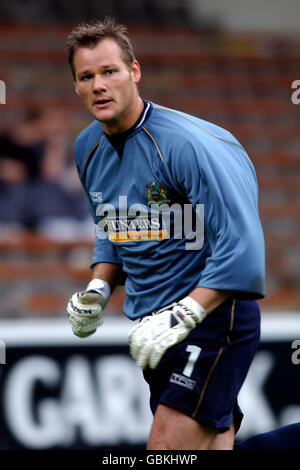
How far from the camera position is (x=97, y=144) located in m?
3.04

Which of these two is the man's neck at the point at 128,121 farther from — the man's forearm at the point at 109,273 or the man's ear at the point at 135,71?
the man's forearm at the point at 109,273

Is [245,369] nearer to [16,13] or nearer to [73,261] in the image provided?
[73,261]

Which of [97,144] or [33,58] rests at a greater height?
[33,58]

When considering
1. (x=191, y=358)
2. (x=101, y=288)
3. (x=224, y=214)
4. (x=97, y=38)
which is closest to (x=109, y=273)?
(x=101, y=288)

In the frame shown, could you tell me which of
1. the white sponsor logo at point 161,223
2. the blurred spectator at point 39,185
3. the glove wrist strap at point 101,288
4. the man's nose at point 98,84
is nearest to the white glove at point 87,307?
the glove wrist strap at point 101,288

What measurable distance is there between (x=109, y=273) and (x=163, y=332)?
718 mm

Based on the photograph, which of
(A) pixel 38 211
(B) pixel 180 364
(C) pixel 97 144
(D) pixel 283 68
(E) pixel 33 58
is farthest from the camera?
(D) pixel 283 68

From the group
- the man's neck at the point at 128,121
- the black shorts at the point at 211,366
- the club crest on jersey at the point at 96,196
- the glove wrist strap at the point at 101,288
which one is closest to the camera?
the black shorts at the point at 211,366

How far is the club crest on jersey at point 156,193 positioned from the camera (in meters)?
2.80

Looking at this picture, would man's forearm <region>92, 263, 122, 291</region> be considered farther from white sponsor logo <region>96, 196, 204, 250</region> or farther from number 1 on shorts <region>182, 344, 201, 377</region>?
number 1 on shorts <region>182, 344, 201, 377</region>

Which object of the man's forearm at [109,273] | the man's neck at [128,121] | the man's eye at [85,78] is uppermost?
the man's eye at [85,78]

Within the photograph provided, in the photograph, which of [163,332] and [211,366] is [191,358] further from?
[163,332]

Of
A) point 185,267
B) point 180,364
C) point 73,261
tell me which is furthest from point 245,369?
point 73,261

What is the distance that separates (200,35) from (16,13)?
2.34 metres
